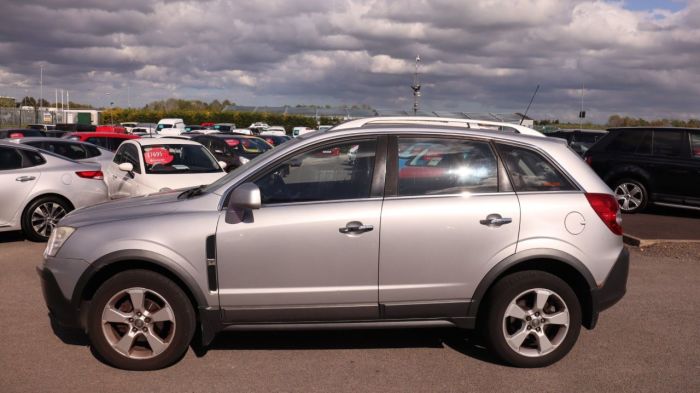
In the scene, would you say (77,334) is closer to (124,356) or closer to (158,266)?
(124,356)

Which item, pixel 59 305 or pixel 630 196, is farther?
pixel 630 196

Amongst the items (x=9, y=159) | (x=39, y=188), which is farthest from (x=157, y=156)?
(x=9, y=159)

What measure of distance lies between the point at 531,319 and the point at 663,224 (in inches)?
316

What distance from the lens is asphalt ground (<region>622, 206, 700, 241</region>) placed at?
9.95 m

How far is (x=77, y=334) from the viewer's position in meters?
5.34

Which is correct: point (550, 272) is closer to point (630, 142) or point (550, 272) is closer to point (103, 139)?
point (630, 142)

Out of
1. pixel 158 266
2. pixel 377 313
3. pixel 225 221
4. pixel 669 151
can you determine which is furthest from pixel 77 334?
pixel 669 151

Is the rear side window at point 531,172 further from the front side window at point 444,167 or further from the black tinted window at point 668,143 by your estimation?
the black tinted window at point 668,143

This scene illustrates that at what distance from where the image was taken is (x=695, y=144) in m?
12.3

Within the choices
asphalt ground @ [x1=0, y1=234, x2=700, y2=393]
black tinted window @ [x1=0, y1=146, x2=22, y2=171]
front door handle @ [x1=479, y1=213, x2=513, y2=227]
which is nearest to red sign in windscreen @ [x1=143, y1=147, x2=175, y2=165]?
black tinted window @ [x1=0, y1=146, x2=22, y2=171]

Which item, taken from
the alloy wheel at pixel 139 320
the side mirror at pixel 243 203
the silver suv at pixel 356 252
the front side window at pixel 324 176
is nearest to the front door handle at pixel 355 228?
the silver suv at pixel 356 252

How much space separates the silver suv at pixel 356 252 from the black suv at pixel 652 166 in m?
8.59

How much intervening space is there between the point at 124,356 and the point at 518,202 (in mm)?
3060

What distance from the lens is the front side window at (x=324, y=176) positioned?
4.62 m
